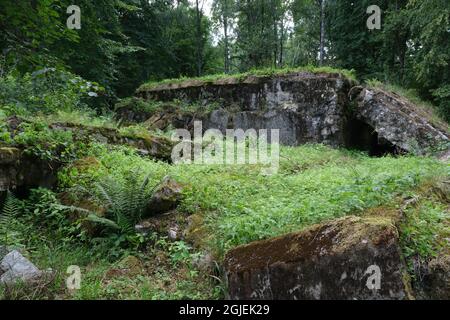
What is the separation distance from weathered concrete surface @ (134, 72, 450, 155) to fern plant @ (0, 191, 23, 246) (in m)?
9.30

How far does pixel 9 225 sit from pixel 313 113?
1037 centimetres

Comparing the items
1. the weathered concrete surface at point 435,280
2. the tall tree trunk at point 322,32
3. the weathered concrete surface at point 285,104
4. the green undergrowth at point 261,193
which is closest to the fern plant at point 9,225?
the green undergrowth at point 261,193

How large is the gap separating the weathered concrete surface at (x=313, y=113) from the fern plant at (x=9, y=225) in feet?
30.5

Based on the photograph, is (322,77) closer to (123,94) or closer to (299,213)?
(299,213)

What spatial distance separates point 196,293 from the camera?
356cm

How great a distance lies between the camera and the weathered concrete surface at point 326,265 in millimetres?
2805

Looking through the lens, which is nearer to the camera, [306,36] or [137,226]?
[137,226]

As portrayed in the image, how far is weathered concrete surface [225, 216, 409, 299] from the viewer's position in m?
2.80

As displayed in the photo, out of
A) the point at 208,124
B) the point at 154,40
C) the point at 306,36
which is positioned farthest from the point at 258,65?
the point at 208,124

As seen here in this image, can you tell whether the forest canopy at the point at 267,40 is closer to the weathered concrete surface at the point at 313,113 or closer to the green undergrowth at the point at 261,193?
the weathered concrete surface at the point at 313,113

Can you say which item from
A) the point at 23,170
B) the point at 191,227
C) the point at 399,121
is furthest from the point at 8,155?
the point at 399,121

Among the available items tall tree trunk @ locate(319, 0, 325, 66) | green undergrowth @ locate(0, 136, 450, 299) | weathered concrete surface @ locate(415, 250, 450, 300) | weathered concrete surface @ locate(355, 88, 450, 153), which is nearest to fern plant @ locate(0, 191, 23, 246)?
green undergrowth @ locate(0, 136, 450, 299)

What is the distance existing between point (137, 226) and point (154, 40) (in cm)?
1927

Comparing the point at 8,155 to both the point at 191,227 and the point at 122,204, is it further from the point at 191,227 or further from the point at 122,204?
the point at 191,227
